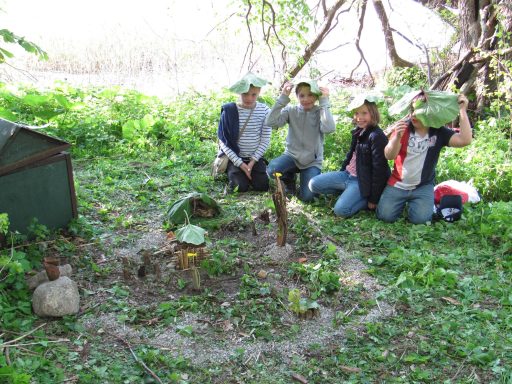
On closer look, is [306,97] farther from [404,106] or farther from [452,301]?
[452,301]

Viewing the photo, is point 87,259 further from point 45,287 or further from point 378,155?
point 378,155

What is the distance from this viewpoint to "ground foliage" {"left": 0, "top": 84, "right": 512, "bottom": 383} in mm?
2785

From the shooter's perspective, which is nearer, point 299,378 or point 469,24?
point 299,378

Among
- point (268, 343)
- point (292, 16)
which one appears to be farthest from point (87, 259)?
point (292, 16)

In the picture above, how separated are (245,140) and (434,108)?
206 centimetres

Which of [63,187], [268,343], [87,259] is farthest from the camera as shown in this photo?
[63,187]

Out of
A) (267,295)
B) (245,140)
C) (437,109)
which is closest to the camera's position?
(267,295)

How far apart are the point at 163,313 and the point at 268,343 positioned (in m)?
0.69

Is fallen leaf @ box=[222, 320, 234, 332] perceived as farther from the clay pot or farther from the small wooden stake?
the clay pot

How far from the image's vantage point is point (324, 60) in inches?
444

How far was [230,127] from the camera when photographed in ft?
18.0

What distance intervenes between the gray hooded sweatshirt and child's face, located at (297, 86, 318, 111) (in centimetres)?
7

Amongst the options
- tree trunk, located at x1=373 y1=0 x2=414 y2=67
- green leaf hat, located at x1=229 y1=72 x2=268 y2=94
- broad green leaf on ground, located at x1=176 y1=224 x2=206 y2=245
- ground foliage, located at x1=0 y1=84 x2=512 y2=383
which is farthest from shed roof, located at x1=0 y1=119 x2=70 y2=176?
tree trunk, located at x1=373 y1=0 x2=414 y2=67

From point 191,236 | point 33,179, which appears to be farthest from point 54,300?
point 33,179
